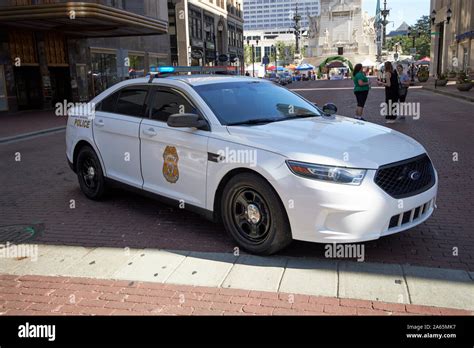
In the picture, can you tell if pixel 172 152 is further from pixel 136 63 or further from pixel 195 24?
pixel 195 24

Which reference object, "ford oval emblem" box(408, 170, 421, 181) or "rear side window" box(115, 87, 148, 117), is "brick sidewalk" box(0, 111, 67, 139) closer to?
"rear side window" box(115, 87, 148, 117)

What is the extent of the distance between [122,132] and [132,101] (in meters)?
0.43

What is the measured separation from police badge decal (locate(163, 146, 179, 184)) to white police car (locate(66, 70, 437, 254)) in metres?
0.01

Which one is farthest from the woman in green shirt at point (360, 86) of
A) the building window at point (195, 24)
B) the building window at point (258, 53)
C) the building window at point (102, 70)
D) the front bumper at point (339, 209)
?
the building window at point (258, 53)

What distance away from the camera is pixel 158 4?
3900cm

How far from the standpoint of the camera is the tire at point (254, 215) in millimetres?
4246

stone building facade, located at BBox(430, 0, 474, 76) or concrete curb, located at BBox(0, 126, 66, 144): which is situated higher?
stone building facade, located at BBox(430, 0, 474, 76)

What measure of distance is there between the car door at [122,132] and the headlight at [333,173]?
246 centimetres

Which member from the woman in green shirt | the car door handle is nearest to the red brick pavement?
the car door handle

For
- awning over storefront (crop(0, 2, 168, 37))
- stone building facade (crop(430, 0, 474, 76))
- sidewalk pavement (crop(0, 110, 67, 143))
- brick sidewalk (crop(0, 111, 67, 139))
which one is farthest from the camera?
stone building facade (crop(430, 0, 474, 76))

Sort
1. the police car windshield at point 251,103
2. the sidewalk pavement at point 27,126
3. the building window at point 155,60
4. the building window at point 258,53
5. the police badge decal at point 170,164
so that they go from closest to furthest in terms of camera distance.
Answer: the police car windshield at point 251,103 < the police badge decal at point 170,164 < the sidewalk pavement at point 27,126 < the building window at point 155,60 < the building window at point 258,53

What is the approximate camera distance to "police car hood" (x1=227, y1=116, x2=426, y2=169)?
4082 millimetres

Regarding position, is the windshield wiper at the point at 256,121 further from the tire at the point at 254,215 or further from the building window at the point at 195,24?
the building window at the point at 195,24

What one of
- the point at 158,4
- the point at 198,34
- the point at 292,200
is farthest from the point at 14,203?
the point at 198,34
